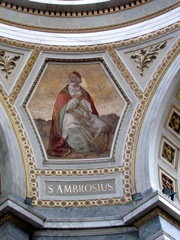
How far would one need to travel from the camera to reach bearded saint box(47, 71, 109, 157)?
48.5 ft

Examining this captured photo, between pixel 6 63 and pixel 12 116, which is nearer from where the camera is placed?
pixel 12 116

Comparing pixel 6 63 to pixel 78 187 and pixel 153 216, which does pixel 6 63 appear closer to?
pixel 78 187

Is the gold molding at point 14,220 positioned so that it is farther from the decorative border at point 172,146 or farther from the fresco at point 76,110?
the decorative border at point 172,146

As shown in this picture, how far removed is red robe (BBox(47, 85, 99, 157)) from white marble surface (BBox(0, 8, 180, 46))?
3.62ft

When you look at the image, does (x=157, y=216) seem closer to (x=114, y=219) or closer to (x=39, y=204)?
(x=114, y=219)

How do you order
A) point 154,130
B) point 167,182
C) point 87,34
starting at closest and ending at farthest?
point 167,182, point 154,130, point 87,34

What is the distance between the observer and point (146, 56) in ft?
50.3

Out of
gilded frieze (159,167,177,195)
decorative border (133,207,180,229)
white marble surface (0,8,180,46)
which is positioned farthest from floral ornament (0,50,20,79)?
decorative border (133,207,180,229)

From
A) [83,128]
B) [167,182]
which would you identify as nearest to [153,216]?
[167,182]

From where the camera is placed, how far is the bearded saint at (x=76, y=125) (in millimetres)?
14797

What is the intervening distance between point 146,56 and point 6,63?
117 inches

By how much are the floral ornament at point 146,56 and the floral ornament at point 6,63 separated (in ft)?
8.69

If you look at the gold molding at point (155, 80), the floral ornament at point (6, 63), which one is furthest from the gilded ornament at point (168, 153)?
the floral ornament at point (6, 63)

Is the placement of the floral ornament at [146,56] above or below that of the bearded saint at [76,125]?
above
